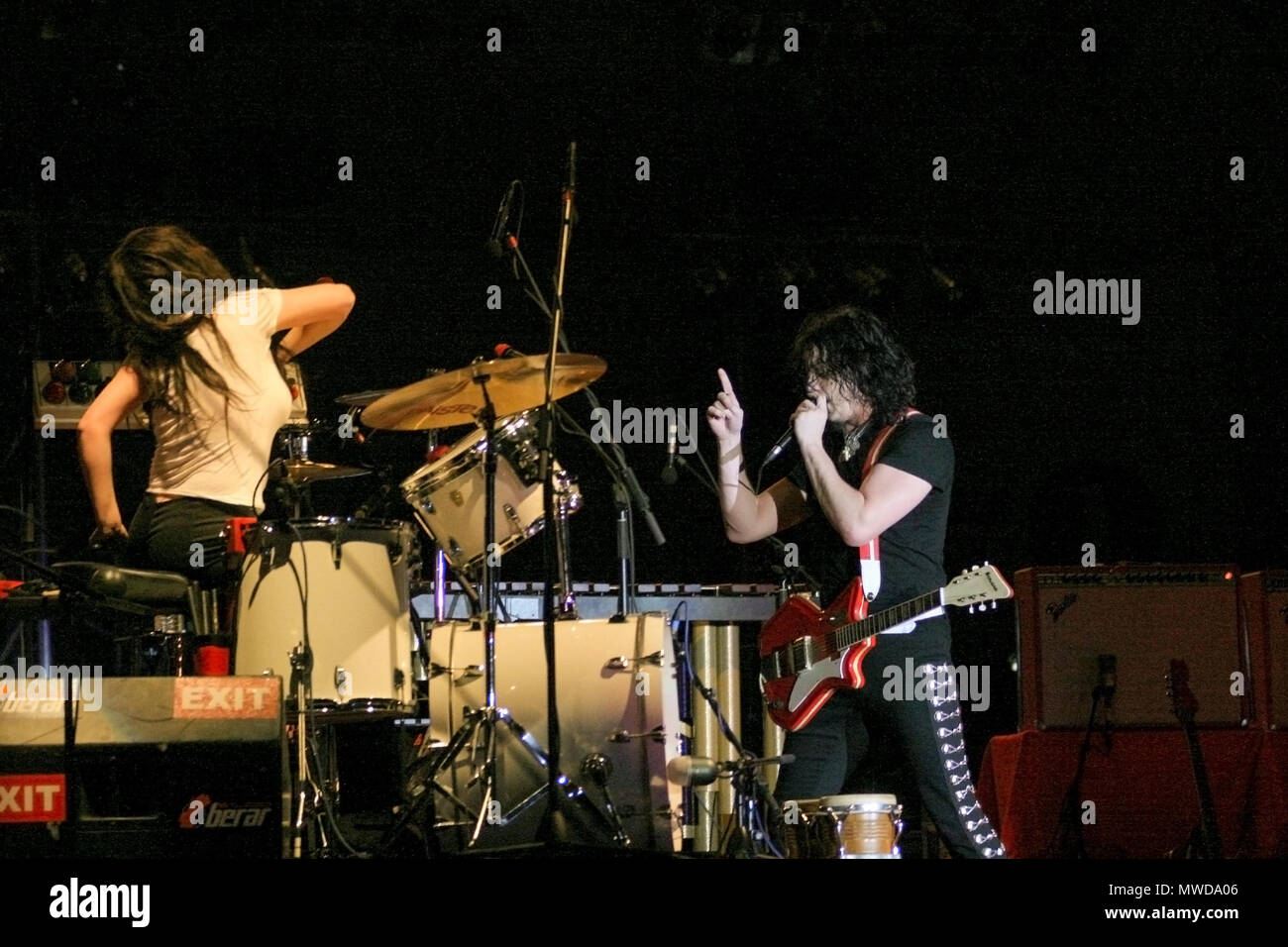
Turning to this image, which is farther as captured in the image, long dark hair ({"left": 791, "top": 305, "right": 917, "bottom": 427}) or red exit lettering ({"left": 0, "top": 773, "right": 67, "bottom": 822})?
long dark hair ({"left": 791, "top": 305, "right": 917, "bottom": 427})

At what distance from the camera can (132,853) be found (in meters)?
3.32

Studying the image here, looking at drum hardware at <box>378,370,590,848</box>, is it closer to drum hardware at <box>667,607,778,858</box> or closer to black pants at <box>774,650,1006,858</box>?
drum hardware at <box>667,607,778,858</box>

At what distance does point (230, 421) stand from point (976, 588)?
2.53 m

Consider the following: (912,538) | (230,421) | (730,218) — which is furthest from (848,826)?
(730,218)

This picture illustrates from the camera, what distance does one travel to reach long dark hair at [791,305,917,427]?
447 centimetres

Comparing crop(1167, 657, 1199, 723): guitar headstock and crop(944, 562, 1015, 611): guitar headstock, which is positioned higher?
crop(944, 562, 1015, 611): guitar headstock

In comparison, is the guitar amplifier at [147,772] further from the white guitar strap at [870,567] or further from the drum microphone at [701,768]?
the white guitar strap at [870,567]

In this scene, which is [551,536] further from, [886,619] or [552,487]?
[886,619]

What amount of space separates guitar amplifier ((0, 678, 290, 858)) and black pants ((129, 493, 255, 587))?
146 centimetres

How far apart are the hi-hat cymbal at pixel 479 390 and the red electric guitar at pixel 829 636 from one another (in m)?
1.12

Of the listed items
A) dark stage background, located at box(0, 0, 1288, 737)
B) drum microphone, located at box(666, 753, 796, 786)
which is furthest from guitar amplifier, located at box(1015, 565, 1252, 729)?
dark stage background, located at box(0, 0, 1288, 737)

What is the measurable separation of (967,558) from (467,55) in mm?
3767

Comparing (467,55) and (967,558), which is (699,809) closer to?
(967,558)
